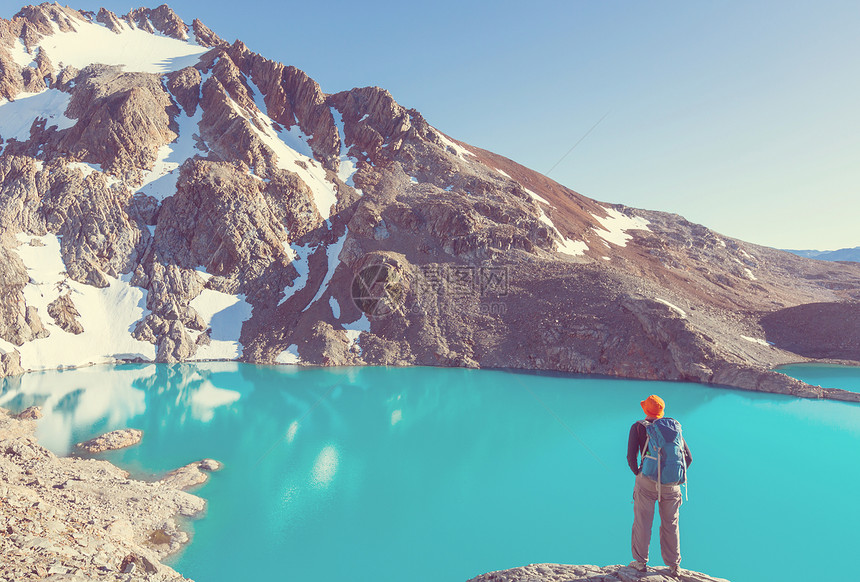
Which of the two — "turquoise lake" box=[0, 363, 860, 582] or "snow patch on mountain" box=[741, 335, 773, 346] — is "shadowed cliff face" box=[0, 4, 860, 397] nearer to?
"snow patch on mountain" box=[741, 335, 773, 346]

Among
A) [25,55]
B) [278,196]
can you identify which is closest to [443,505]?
[278,196]

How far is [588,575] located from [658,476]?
1.65m

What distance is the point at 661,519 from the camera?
19.0ft

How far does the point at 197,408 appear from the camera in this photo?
25391 millimetres

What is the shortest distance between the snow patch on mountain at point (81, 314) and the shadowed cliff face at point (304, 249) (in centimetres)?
14

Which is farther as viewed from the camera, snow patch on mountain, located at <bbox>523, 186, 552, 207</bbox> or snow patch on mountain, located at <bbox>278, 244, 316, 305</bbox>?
snow patch on mountain, located at <bbox>523, 186, 552, 207</bbox>

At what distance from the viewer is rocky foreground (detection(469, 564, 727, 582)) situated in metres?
5.60

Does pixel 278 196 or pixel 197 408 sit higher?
pixel 278 196

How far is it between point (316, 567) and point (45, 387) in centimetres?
2855

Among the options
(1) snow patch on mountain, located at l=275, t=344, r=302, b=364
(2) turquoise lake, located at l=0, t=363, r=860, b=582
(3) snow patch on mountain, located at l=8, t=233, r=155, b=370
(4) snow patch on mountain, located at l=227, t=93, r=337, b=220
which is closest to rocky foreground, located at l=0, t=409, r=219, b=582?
(2) turquoise lake, located at l=0, t=363, r=860, b=582

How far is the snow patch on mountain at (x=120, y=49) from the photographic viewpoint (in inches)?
2425

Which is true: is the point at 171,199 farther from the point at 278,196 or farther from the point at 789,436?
the point at 789,436

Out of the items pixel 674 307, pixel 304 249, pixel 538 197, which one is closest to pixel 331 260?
pixel 304 249

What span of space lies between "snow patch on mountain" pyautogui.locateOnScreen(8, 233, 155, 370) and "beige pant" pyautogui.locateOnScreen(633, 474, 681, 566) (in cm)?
4070
